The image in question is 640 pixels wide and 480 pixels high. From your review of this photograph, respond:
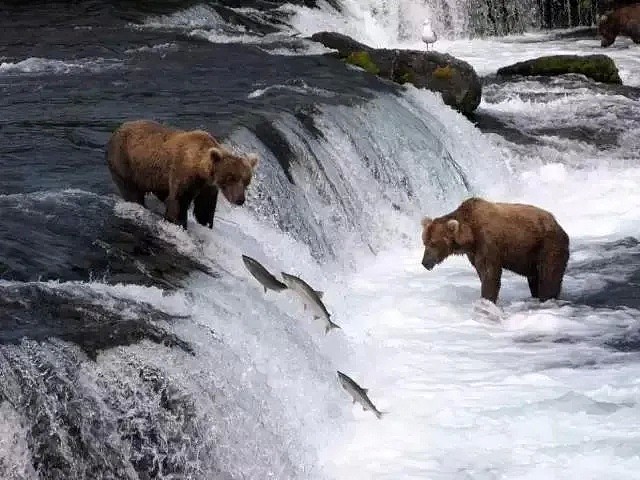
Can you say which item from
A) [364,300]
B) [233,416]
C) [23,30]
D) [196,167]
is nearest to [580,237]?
[364,300]

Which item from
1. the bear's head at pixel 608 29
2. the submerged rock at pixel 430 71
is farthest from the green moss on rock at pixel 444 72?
the bear's head at pixel 608 29

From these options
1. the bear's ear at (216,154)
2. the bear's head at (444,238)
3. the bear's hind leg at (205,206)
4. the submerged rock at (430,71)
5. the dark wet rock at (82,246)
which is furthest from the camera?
the submerged rock at (430,71)

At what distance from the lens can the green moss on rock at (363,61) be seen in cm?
1449

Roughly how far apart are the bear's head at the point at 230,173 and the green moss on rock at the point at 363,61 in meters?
8.52

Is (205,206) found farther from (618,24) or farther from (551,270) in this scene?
(618,24)

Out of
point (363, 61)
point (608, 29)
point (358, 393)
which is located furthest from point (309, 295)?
point (608, 29)

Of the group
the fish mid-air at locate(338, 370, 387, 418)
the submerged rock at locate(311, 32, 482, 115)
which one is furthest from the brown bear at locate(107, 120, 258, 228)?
the submerged rock at locate(311, 32, 482, 115)

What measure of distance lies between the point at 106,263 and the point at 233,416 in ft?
4.49

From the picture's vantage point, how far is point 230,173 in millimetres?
6098

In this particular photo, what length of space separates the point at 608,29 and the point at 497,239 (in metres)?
14.9

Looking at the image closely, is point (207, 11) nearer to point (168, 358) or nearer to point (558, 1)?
point (558, 1)

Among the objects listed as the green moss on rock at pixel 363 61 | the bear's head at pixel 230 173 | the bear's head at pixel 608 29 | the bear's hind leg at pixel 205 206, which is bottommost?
the bear's head at pixel 608 29

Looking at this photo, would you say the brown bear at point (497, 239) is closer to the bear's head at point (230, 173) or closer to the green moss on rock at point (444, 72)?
the bear's head at point (230, 173)

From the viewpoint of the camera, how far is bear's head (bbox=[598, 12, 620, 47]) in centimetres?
2114
